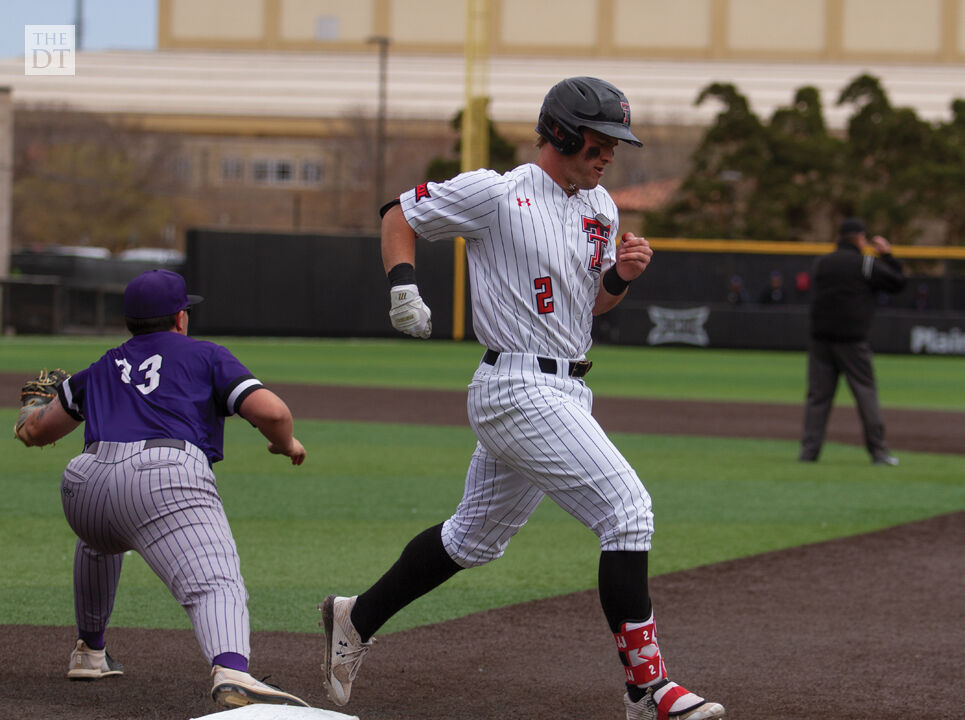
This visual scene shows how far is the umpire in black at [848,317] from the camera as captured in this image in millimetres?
10477

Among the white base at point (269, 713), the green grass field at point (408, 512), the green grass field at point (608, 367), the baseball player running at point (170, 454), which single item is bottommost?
the green grass field at point (608, 367)

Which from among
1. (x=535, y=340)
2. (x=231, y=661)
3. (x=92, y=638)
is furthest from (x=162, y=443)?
(x=535, y=340)

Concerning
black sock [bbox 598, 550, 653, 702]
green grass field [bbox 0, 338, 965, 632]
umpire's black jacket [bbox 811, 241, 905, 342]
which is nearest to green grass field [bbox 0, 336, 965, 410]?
green grass field [bbox 0, 338, 965, 632]

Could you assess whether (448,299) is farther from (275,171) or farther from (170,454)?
(275,171)

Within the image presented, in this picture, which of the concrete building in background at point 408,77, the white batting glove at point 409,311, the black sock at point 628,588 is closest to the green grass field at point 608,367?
the black sock at point 628,588

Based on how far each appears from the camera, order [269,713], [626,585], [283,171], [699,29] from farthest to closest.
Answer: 1. [699,29]
2. [283,171]
3. [626,585]
4. [269,713]

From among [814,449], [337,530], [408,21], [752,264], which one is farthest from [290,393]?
[408,21]

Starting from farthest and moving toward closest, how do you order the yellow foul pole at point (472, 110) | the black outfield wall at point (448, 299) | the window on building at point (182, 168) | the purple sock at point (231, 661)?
the window on building at point (182, 168) → the black outfield wall at point (448, 299) → the yellow foul pole at point (472, 110) → the purple sock at point (231, 661)

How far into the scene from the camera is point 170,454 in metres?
3.97

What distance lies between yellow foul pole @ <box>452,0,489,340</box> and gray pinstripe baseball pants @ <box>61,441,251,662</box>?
2530 cm

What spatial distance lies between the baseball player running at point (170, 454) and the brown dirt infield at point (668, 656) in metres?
0.50

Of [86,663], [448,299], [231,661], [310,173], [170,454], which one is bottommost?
[448,299]

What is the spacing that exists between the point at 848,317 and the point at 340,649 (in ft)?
22.8

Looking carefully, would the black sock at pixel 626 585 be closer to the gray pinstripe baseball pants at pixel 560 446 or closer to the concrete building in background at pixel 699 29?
the gray pinstripe baseball pants at pixel 560 446
